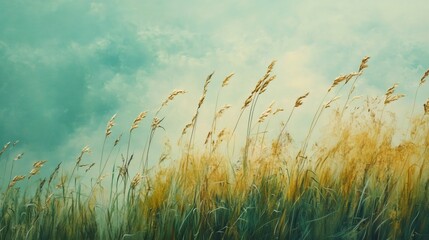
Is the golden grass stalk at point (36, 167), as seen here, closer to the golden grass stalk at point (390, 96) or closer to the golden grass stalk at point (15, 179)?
the golden grass stalk at point (15, 179)

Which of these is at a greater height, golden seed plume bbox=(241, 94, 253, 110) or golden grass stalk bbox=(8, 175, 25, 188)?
golden seed plume bbox=(241, 94, 253, 110)

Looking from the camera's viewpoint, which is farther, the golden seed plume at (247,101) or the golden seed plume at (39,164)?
the golden seed plume at (39,164)

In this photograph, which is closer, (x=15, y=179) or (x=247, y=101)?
(x=247, y=101)

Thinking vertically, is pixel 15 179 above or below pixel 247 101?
below

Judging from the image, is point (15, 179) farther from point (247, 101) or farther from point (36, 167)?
point (247, 101)

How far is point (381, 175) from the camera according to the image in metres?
3.87

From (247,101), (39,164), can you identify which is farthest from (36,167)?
(247,101)

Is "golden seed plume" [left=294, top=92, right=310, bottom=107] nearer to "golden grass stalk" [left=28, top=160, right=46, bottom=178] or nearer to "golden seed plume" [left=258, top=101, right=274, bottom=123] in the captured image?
"golden seed plume" [left=258, top=101, right=274, bottom=123]

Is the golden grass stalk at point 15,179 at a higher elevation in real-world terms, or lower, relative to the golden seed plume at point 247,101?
lower

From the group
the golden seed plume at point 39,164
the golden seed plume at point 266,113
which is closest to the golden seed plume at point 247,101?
the golden seed plume at point 266,113


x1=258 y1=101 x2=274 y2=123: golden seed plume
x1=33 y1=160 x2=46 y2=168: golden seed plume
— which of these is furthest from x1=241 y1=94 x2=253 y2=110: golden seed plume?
x1=33 y1=160 x2=46 y2=168: golden seed plume

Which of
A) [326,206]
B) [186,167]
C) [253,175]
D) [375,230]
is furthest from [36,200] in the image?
[375,230]

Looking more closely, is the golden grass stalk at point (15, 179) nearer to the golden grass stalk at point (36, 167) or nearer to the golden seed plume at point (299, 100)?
the golden grass stalk at point (36, 167)

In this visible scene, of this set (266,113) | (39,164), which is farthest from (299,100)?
(39,164)
